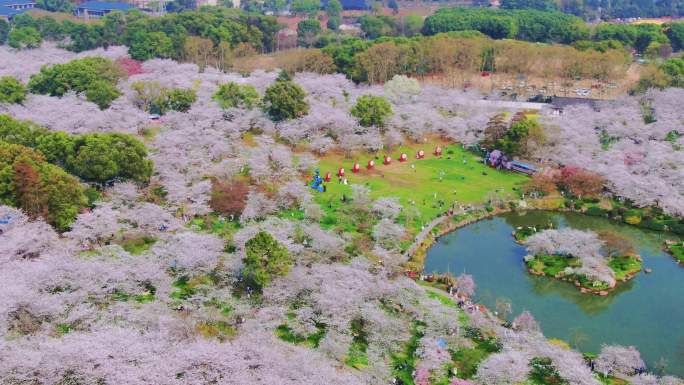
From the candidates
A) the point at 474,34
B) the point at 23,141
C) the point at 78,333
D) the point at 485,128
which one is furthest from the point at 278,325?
the point at 474,34

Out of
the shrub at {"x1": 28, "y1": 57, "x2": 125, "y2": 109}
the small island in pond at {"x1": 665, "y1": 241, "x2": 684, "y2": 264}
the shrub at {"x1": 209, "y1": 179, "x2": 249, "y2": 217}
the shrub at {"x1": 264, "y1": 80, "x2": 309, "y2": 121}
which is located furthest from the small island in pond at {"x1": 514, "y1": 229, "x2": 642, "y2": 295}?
the shrub at {"x1": 28, "y1": 57, "x2": 125, "y2": 109}

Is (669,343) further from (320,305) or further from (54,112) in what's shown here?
(54,112)

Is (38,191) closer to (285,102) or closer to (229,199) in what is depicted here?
(229,199)

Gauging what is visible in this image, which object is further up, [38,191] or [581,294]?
[38,191]

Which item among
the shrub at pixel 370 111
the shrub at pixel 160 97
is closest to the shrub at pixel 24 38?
the shrub at pixel 160 97

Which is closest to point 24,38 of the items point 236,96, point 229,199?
point 236,96
